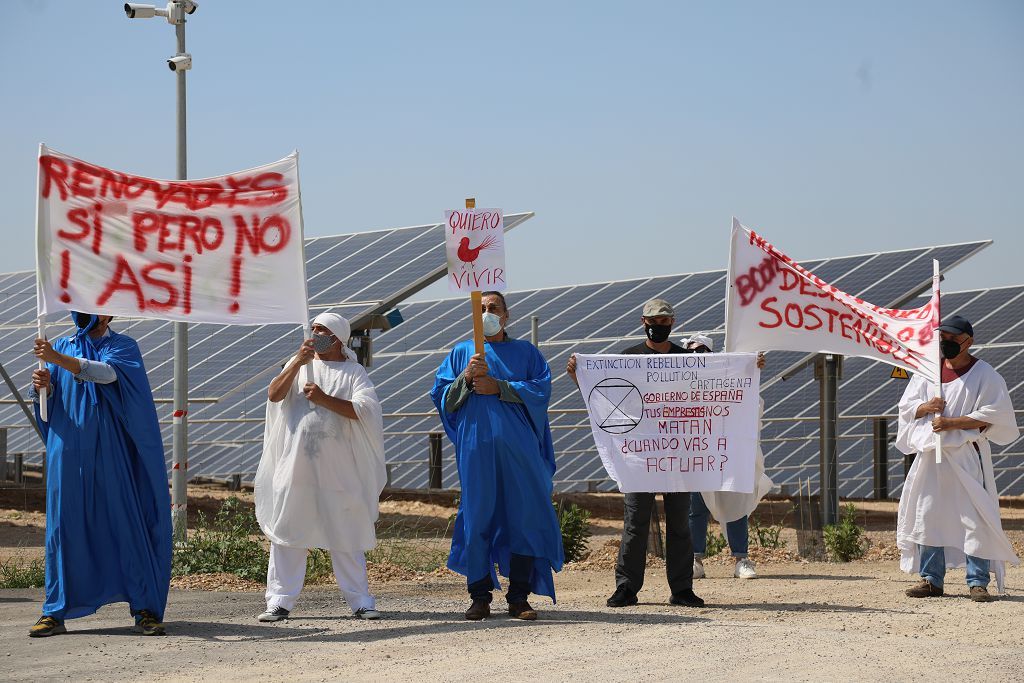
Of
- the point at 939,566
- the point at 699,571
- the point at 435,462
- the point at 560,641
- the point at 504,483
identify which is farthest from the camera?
the point at 435,462

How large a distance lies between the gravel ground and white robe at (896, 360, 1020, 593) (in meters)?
0.33

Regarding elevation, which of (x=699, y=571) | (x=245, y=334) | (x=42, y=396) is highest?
(x=245, y=334)

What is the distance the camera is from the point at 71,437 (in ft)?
23.7

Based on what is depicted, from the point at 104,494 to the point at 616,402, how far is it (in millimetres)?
3069

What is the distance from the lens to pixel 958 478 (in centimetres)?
844

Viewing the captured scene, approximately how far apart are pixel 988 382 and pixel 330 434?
13.3 ft

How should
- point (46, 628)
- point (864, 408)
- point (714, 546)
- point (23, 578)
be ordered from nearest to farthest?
point (46, 628) → point (23, 578) → point (714, 546) → point (864, 408)

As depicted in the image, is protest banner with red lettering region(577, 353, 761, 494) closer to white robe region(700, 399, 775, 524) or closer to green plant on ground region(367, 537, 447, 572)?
white robe region(700, 399, 775, 524)

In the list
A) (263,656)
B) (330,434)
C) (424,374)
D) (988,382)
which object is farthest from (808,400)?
(263,656)

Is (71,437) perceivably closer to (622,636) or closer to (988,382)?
(622,636)

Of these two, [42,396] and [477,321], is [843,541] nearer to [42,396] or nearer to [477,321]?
[477,321]

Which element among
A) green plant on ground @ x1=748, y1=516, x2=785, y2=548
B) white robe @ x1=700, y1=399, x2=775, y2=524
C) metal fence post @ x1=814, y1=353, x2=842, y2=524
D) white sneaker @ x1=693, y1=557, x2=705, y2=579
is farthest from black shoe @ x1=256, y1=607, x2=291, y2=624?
metal fence post @ x1=814, y1=353, x2=842, y2=524

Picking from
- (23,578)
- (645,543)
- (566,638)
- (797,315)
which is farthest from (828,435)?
(23,578)

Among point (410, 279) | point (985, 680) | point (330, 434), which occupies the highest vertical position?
Result: point (410, 279)
